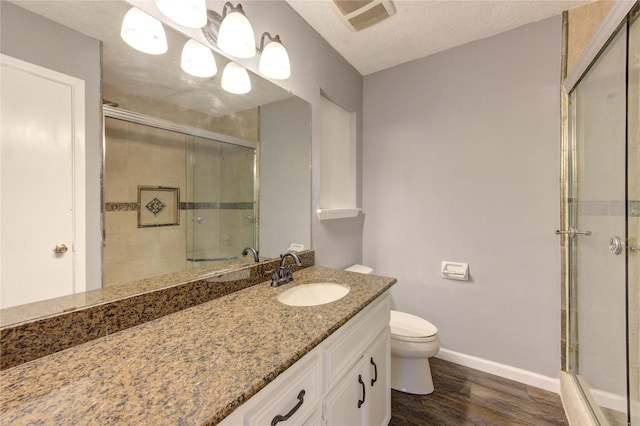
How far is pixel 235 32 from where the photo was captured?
3.82 feet

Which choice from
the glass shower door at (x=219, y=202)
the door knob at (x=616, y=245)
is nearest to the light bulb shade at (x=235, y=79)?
the glass shower door at (x=219, y=202)

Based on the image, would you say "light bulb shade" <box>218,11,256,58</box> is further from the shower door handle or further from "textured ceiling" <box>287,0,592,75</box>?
the shower door handle

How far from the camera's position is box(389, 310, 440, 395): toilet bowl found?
163 centimetres

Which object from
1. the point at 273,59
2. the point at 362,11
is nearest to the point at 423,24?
the point at 362,11

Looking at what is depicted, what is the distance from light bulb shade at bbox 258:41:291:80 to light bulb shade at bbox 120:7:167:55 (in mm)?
495

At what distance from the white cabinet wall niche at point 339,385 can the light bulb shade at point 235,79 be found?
47.0 inches

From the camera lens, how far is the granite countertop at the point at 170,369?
502mm

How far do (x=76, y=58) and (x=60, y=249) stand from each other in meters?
0.56

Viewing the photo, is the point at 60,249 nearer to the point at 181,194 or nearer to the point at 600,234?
the point at 181,194

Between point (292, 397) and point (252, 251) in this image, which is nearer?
point (292, 397)

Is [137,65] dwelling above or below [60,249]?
above

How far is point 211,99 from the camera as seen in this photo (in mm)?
1218

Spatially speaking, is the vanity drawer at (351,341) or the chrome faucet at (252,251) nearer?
the vanity drawer at (351,341)

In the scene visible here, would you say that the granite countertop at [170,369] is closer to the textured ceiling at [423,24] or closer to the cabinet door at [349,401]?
the cabinet door at [349,401]
